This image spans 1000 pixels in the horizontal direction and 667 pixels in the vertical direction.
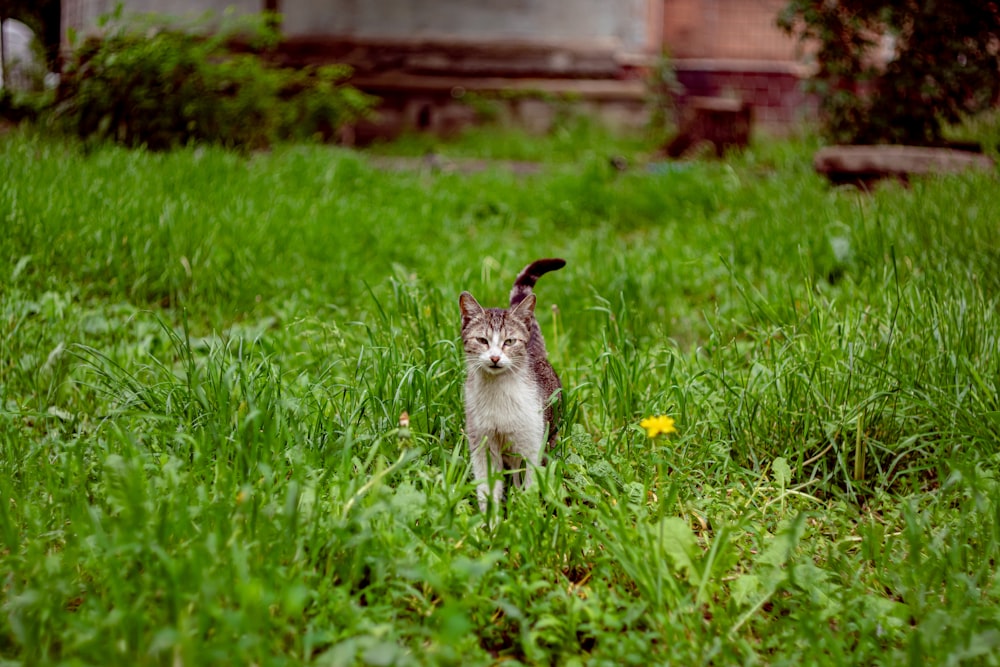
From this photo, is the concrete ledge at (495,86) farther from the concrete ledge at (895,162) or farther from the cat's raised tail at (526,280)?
the cat's raised tail at (526,280)

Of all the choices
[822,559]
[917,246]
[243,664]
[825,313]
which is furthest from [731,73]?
[243,664]

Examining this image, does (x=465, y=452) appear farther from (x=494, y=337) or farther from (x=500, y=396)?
(x=494, y=337)

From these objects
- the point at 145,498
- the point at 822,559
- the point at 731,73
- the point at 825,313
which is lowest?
the point at 822,559

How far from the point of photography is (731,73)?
1695cm

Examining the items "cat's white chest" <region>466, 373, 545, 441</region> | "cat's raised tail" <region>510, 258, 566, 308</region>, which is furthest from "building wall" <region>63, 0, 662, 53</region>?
"cat's white chest" <region>466, 373, 545, 441</region>

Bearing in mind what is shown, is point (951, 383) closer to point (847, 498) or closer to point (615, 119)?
point (847, 498)

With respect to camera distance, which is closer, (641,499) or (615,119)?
(641,499)

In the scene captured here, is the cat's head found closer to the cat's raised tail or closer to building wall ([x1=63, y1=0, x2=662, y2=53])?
the cat's raised tail

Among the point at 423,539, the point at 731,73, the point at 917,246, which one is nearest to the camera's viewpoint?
the point at 423,539

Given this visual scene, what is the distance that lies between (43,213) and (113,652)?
3.73 meters

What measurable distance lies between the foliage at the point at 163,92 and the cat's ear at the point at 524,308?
5.29 meters

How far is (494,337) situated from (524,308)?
263mm

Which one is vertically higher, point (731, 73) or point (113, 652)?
point (731, 73)

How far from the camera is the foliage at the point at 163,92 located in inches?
312
